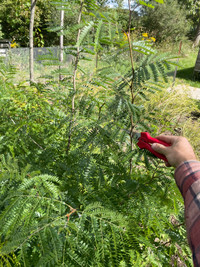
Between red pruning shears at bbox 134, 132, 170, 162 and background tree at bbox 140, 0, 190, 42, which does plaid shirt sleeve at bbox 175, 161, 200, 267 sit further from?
background tree at bbox 140, 0, 190, 42

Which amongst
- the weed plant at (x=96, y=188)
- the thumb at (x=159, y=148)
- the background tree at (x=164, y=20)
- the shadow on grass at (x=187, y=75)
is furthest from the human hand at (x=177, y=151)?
the background tree at (x=164, y=20)

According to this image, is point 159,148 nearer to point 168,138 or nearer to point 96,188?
point 168,138

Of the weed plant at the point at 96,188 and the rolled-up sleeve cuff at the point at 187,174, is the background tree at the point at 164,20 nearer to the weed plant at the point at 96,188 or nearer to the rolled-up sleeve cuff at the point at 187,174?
the weed plant at the point at 96,188

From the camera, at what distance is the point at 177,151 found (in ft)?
3.50

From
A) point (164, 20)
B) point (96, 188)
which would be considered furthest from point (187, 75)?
point (96, 188)

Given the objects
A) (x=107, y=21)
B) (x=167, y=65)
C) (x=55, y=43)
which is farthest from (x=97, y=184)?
(x=55, y=43)

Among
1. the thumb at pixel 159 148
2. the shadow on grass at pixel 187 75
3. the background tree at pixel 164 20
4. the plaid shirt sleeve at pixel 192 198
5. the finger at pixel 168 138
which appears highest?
the background tree at pixel 164 20

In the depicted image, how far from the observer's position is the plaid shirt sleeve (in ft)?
2.59

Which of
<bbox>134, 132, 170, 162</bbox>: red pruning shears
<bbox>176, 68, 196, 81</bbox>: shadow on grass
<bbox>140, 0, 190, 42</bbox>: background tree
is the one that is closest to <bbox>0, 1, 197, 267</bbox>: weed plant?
<bbox>134, 132, 170, 162</bbox>: red pruning shears

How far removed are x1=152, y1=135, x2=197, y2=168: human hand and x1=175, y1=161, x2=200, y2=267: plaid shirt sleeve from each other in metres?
0.05

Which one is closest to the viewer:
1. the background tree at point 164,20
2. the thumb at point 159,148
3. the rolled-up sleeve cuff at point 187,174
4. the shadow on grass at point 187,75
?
the rolled-up sleeve cuff at point 187,174

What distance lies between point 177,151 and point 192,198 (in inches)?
9.8

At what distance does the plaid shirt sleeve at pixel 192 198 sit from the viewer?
31.1 inches

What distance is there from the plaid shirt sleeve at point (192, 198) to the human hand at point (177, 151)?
0.05m
